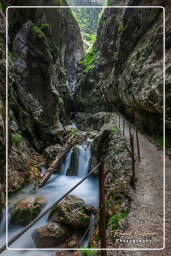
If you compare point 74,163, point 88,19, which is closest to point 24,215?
point 74,163

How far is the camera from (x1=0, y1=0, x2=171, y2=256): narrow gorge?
3412 mm

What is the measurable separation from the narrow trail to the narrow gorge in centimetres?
2

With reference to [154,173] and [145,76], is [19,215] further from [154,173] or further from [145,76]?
[145,76]

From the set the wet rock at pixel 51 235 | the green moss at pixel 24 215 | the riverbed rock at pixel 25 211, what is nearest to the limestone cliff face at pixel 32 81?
the riverbed rock at pixel 25 211

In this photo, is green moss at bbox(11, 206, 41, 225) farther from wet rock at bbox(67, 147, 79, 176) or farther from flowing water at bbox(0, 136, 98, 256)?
wet rock at bbox(67, 147, 79, 176)

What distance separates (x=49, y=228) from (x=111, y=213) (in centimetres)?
206

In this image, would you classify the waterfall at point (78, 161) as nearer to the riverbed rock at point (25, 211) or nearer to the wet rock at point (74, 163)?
the wet rock at point (74, 163)

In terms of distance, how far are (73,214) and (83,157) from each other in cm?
666

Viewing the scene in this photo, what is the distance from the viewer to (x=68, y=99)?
24797 mm

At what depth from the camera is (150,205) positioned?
13.1 ft

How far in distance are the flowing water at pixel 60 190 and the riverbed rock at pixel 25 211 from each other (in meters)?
0.21

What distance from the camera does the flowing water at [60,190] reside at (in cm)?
508

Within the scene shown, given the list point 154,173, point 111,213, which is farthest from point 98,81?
point 111,213

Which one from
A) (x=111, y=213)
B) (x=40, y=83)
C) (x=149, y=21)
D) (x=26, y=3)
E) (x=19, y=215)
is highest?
(x=26, y=3)
